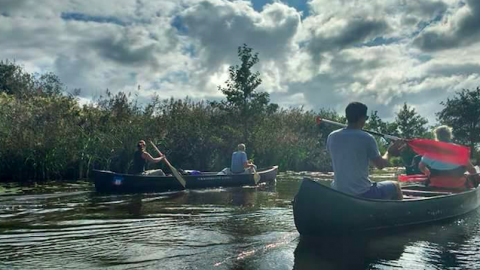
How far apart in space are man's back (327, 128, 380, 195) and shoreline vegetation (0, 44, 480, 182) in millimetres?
12306

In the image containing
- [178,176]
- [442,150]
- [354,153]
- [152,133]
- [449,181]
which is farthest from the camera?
[152,133]

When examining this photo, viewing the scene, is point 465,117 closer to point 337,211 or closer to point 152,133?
point 152,133

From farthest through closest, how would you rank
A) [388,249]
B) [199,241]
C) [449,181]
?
1. [449,181]
2. [199,241]
3. [388,249]

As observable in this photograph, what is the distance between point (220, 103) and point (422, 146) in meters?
A: 15.8

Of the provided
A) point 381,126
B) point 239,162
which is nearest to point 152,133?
point 239,162

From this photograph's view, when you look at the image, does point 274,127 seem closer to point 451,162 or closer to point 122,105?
point 122,105

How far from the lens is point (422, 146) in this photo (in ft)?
27.0

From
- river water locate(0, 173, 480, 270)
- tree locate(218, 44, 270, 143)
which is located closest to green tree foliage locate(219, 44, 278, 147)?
tree locate(218, 44, 270, 143)

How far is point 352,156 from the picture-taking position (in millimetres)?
6008

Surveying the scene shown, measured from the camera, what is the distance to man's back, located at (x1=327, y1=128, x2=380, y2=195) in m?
5.99

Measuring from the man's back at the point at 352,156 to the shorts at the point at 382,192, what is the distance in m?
0.17

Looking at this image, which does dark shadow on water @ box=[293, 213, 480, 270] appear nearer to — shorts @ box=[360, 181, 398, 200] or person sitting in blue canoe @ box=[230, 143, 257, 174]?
shorts @ box=[360, 181, 398, 200]

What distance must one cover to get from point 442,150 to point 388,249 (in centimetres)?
313

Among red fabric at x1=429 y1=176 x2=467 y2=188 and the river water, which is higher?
red fabric at x1=429 y1=176 x2=467 y2=188
